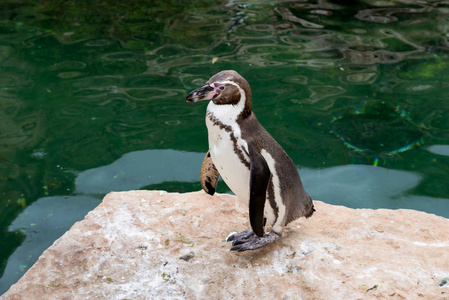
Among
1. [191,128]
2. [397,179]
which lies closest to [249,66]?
[191,128]

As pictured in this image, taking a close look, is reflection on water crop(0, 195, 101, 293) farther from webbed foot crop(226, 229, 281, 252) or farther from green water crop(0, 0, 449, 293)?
webbed foot crop(226, 229, 281, 252)

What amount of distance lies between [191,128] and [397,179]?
4.64ft

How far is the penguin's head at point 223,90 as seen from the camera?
Result: 1.90 metres

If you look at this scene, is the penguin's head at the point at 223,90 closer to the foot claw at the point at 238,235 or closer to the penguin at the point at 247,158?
the penguin at the point at 247,158

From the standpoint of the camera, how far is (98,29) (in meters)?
5.25

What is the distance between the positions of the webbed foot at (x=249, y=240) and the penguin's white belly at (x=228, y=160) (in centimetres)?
20

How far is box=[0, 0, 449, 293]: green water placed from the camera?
3.19 meters

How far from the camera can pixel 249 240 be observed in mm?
2141

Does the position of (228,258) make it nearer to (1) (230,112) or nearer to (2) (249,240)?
(2) (249,240)

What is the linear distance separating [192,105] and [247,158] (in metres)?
2.07

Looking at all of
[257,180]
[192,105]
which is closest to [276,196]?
[257,180]

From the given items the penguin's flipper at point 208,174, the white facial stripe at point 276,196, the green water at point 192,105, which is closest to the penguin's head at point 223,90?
the white facial stripe at point 276,196

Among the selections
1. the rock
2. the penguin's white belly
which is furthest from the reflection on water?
the penguin's white belly

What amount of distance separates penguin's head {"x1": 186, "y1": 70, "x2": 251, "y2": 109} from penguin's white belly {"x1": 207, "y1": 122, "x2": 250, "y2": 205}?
0.12 m
